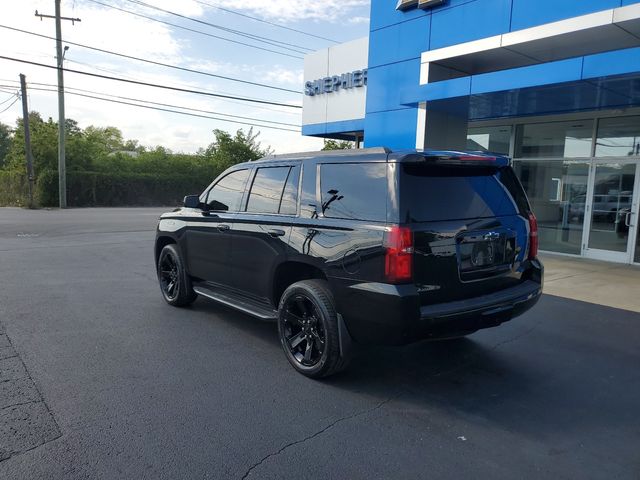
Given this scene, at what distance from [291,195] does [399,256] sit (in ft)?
4.89

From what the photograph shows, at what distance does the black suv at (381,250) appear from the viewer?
3547mm

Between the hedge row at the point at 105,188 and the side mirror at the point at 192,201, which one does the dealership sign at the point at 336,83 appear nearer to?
the side mirror at the point at 192,201

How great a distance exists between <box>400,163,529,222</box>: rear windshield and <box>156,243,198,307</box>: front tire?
346 centimetres

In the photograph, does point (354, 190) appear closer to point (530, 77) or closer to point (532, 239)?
point (532, 239)

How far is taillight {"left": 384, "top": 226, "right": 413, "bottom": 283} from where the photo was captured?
3.46 metres

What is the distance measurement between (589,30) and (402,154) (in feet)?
23.9

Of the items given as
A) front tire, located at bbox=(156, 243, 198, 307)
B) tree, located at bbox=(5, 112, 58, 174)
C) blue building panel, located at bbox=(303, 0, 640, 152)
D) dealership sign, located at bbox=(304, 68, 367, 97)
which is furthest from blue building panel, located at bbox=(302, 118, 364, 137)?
tree, located at bbox=(5, 112, 58, 174)

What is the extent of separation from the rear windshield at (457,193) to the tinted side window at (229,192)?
7.38 ft

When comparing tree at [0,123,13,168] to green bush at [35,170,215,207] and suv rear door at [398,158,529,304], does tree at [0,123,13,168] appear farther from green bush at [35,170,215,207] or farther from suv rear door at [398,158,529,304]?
suv rear door at [398,158,529,304]

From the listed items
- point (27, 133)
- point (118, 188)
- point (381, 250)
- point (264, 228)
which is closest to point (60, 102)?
point (27, 133)

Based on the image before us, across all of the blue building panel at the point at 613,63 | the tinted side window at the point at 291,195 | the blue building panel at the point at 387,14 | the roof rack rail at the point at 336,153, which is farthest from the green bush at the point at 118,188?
the blue building panel at the point at 613,63

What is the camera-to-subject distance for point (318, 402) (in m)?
3.72

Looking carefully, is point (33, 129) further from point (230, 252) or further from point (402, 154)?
point (402, 154)

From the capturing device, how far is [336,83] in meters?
16.7
